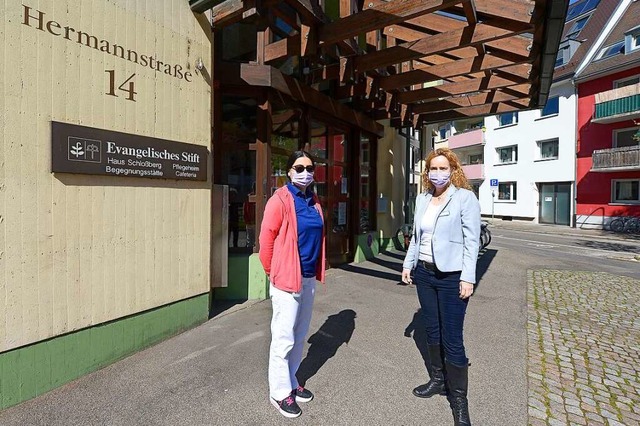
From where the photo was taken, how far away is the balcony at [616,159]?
63.4 feet

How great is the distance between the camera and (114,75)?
3348mm

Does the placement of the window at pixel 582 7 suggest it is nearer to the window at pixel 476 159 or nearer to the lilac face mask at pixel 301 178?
the window at pixel 476 159

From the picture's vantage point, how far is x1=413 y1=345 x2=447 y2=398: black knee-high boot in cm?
298

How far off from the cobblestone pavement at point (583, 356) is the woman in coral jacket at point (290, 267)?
177 cm

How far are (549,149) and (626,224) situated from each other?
767 cm

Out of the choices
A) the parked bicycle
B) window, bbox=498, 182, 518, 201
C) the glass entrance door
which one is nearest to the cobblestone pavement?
the parked bicycle

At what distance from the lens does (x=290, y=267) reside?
104 inches

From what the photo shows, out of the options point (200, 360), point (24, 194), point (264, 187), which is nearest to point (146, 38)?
point (24, 194)

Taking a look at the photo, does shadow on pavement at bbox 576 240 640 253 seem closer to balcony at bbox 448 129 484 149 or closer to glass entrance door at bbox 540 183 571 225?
glass entrance door at bbox 540 183 571 225

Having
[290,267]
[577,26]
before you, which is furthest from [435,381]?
[577,26]

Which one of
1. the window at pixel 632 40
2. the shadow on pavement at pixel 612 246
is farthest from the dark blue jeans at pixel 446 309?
the window at pixel 632 40

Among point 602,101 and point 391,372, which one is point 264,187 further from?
point 602,101

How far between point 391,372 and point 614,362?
223 centimetres

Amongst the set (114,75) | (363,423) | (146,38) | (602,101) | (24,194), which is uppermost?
(602,101)
